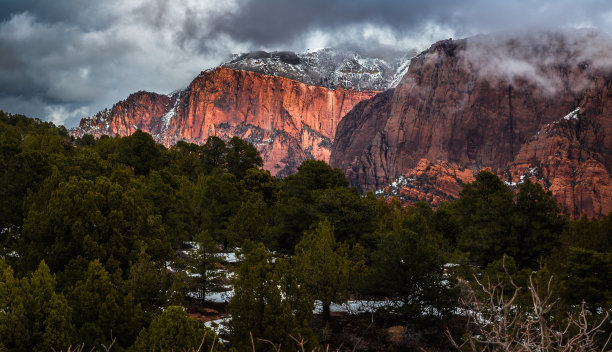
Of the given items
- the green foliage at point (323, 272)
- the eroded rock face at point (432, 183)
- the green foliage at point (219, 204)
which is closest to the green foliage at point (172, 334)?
the green foliage at point (323, 272)

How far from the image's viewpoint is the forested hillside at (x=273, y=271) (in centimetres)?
A: 901

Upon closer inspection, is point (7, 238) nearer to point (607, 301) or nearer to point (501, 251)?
point (607, 301)

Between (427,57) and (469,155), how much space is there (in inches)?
1460

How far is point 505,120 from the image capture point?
370ft

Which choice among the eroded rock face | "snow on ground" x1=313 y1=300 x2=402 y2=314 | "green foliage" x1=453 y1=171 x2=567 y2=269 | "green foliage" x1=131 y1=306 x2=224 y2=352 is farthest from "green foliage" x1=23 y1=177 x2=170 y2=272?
the eroded rock face

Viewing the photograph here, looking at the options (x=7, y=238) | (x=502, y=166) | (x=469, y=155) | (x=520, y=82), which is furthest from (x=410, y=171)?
(x=7, y=238)

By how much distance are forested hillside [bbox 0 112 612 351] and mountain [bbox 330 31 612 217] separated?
77835 mm

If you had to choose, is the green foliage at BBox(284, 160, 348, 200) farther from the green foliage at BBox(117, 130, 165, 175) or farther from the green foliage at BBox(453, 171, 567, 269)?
the green foliage at BBox(117, 130, 165, 175)

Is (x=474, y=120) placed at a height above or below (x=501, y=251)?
above

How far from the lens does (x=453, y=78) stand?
122 m

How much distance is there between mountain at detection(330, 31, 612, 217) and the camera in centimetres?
9331

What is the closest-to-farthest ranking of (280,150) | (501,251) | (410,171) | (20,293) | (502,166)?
(20,293) → (501,251) → (502,166) → (410,171) → (280,150)

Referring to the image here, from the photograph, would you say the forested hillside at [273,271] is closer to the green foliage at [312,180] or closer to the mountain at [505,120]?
the green foliage at [312,180]

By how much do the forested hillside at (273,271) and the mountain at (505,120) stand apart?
77835 millimetres
